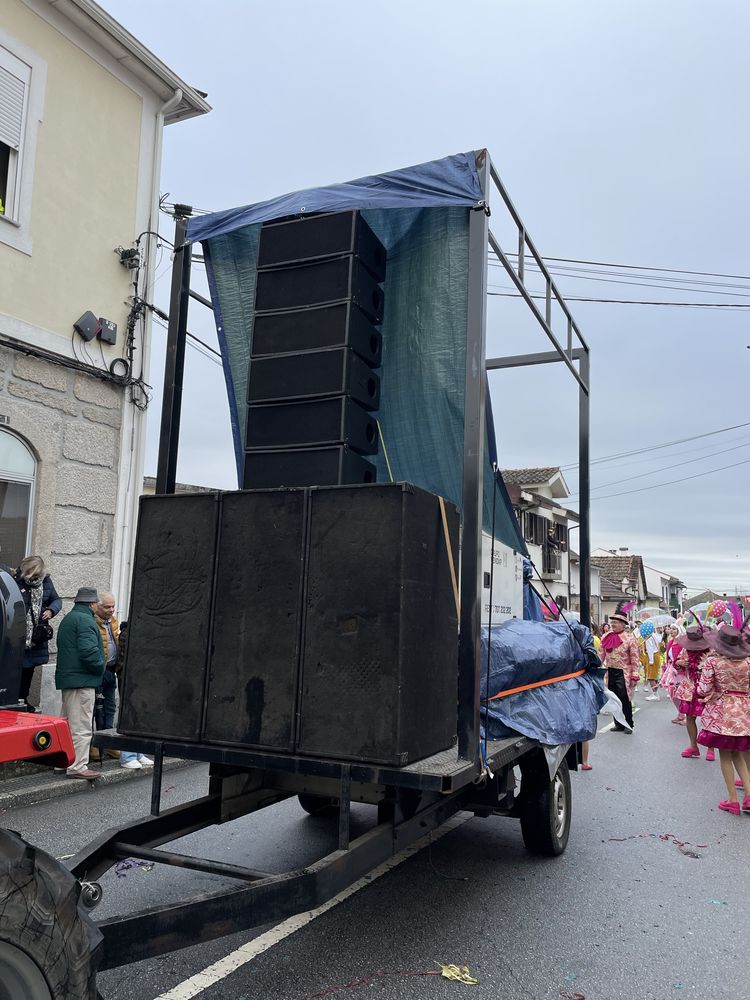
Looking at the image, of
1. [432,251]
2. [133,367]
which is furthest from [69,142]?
[432,251]

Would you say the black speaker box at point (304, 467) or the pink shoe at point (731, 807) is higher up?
the black speaker box at point (304, 467)

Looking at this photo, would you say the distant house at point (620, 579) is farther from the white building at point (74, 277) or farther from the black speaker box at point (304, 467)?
the black speaker box at point (304, 467)

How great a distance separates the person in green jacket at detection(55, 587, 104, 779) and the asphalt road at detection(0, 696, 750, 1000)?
529 millimetres

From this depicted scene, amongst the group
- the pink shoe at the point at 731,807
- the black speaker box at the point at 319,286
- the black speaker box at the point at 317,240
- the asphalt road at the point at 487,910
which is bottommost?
the pink shoe at the point at 731,807

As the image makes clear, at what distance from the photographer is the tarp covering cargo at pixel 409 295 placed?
448 cm

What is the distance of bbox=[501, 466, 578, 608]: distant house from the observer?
128ft

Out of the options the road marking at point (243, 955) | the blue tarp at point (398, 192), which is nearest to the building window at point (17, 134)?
the blue tarp at point (398, 192)

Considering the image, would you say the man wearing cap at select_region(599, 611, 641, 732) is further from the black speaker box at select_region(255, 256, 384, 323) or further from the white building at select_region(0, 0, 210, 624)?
the black speaker box at select_region(255, 256, 384, 323)

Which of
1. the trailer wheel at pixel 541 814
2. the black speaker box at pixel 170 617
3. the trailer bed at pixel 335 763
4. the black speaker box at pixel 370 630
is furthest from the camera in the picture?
the trailer wheel at pixel 541 814

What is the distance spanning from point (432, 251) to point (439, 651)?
2798mm

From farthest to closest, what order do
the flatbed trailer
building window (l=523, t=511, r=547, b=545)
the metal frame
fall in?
building window (l=523, t=511, r=547, b=545), the metal frame, the flatbed trailer

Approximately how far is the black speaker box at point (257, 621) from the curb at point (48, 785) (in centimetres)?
384

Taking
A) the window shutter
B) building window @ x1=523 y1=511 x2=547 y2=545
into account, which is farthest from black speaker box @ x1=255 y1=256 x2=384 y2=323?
building window @ x1=523 y1=511 x2=547 y2=545

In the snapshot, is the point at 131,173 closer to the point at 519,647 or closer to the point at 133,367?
the point at 133,367
